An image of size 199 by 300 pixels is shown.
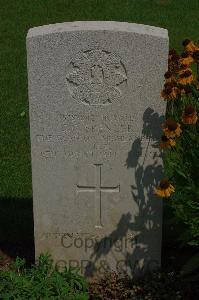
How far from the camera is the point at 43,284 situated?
4.25 m

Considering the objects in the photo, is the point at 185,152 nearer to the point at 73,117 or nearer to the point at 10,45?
the point at 73,117

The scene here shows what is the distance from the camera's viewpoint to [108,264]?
15.6 feet

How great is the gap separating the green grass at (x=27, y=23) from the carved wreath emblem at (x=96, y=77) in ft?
8.18

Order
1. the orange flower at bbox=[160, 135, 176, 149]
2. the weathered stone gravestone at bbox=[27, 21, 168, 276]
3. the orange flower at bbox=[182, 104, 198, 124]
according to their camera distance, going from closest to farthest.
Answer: the orange flower at bbox=[182, 104, 198, 124] → the orange flower at bbox=[160, 135, 176, 149] → the weathered stone gravestone at bbox=[27, 21, 168, 276]

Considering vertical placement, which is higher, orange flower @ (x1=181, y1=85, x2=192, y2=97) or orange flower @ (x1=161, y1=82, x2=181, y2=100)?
orange flower @ (x1=181, y1=85, x2=192, y2=97)

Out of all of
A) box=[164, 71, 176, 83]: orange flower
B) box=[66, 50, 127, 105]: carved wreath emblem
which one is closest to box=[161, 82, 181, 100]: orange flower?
box=[164, 71, 176, 83]: orange flower

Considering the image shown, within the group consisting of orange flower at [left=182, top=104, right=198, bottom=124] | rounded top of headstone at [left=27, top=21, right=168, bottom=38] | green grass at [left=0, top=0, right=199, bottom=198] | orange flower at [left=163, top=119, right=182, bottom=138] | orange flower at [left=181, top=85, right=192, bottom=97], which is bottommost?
orange flower at [left=163, top=119, right=182, bottom=138]

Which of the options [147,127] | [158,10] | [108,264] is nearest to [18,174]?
[108,264]

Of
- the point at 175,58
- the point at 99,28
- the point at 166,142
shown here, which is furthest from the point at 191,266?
the point at 99,28

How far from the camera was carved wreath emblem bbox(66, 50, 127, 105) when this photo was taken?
4168 mm

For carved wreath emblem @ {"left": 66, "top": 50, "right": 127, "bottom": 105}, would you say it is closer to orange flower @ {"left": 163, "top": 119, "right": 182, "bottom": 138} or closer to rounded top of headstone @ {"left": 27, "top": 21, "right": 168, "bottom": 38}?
rounded top of headstone @ {"left": 27, "top": 21, "right": 168, "bottom": 38}

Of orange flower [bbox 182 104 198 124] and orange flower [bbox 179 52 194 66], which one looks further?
orange flower [bbox 179 52 194 66]

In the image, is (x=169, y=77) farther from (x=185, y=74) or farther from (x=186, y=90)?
(x=186, y=90)

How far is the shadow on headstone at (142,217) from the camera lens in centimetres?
436
